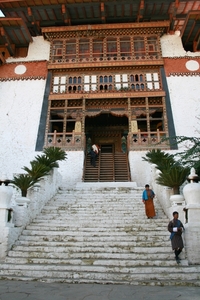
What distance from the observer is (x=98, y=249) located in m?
5.85

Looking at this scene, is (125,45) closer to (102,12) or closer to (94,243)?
(102,12)

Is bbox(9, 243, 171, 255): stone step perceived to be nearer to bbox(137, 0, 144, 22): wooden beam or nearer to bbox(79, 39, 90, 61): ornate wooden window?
bbox(79, 39, 90, 61): ornate wooden window

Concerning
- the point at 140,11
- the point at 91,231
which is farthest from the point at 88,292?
the point at 140,11

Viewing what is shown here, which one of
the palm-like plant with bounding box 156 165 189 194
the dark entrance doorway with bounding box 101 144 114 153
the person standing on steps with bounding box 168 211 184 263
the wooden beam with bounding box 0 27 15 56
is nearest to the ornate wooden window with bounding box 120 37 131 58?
the dark entrance doorway with bounding box 101 144 114 153

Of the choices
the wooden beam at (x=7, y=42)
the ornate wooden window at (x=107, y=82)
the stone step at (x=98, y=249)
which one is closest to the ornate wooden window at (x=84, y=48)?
the ornate wooden window at (x=107, y=82)

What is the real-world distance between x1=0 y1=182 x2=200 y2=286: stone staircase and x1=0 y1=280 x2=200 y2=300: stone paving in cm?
25

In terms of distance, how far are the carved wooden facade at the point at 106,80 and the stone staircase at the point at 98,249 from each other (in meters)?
7.00

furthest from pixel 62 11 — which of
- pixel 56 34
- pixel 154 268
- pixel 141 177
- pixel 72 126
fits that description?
pixel 154 268

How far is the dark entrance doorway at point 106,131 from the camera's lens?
1919 centimetres

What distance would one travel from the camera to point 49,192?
9406 millimetres

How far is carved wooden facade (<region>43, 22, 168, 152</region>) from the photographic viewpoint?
15281 millimetres

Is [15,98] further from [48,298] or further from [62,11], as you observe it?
[48,298]

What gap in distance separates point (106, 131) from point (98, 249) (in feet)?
46.0

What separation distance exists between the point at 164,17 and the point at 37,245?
16.3 m
